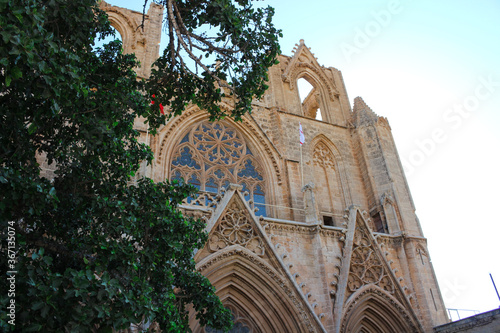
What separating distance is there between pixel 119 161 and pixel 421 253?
30.1ft

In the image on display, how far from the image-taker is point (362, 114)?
15.8 metres

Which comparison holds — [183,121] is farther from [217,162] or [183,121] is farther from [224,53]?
[224,53]

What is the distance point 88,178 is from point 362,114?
464 inches

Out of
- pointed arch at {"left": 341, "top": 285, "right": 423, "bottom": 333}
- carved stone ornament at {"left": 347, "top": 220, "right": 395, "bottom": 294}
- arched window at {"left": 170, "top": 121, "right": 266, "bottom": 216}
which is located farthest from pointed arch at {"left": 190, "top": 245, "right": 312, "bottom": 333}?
arched window at {"left": 170, "top": 121, "right": 266, "bottom": 216}

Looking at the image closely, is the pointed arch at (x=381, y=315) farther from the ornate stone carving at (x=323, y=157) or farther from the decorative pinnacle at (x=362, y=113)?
the decorative pinnacle at (x=362, y=113)

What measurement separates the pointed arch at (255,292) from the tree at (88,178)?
9.88 feet

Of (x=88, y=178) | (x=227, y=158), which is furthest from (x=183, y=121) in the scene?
(x=88, y=178)

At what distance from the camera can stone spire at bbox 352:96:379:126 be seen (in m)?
15.4

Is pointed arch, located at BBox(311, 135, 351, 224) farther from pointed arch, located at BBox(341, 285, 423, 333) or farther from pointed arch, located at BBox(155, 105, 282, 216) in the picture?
pointed arch, located at BBox(341, 285, 423, 333)

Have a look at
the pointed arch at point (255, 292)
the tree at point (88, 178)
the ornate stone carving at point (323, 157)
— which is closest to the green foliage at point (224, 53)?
the tree at point (88, 178)

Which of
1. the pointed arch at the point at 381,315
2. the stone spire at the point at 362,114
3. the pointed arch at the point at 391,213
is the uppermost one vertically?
the stone spire at the point at 362,114

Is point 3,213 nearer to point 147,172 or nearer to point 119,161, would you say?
point 119,161

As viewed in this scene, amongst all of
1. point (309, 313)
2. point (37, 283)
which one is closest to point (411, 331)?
point (309, 313)

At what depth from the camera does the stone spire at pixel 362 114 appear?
15411 millimetres
